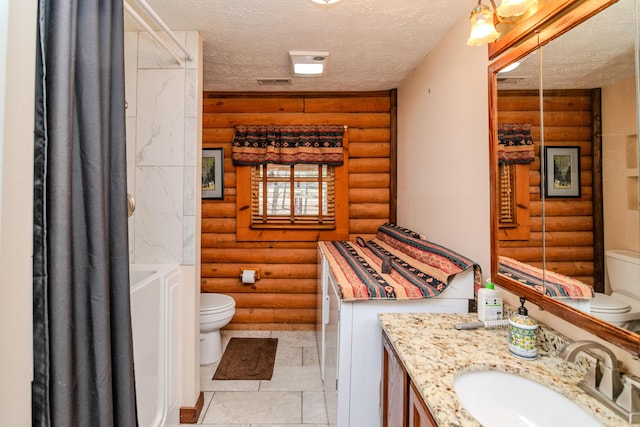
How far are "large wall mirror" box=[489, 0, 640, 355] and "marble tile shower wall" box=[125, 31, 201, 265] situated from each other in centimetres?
175

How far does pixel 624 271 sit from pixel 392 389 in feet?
2.98

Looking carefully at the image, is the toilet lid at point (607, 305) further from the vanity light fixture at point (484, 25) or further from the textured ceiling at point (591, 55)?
the vanity light fixture at point (484, 25)

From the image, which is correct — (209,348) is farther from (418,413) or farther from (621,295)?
(621,295)

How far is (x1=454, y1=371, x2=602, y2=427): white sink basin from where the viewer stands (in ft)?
3.12

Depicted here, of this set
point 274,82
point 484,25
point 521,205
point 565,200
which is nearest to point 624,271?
point 565,200

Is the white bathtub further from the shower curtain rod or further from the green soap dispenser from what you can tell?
the green soap dispenser

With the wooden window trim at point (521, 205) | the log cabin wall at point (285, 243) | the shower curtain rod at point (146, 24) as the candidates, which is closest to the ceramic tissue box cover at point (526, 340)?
the wooden window trim at point (521, 205)

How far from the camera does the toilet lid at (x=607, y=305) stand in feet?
2.96

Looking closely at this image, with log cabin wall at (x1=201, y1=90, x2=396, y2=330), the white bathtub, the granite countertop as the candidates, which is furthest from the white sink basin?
log cabin wall at (x1=201, y1=90, x2=396, y2=330)

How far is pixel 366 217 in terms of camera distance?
11.0ft

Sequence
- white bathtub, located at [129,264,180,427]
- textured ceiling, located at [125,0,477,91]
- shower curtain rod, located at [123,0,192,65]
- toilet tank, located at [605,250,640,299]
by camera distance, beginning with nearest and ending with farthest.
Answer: toilet tank, located at [605,250,640,299]
shower curtain rod, located at [123,0,192,65]
white bathtub, located at [129,264,180,427]
textured ceiling, located at [125,0,477,91]

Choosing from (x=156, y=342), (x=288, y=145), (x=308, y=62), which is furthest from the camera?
(x=288, y=145)

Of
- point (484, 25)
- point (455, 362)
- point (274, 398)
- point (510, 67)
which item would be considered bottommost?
point (274, 398)

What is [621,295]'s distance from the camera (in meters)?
0.92
